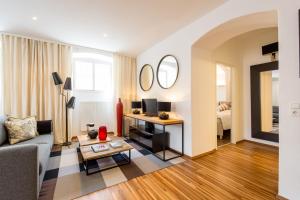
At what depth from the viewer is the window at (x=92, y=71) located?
407 cm

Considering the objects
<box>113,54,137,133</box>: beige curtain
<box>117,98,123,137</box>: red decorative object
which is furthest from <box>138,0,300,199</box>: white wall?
<box>113,54,137,133</box>: beige curtain

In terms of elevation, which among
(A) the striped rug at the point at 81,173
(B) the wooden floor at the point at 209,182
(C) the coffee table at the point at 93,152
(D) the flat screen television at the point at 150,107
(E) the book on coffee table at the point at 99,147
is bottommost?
(B) the wooden floor at the point at 209,182

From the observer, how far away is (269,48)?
10.7ft

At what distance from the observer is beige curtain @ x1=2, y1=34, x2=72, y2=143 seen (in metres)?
3.08

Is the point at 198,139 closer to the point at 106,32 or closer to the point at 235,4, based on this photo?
the point at 235,4

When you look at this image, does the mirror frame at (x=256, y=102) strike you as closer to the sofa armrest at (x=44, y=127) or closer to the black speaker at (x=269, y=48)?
the black speaker at (x=269, y=48)

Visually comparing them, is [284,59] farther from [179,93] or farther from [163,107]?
[163,107]

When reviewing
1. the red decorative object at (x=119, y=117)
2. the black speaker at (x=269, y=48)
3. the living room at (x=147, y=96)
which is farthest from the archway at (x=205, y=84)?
the red decorative object at (x=119, y=117)

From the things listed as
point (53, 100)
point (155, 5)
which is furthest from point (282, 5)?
point (53, 100)

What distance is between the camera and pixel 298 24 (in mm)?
1448

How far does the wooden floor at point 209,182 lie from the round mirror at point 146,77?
225 centimetres

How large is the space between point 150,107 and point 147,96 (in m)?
0.67

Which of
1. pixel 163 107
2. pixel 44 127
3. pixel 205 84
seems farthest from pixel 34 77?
pixel 205 84

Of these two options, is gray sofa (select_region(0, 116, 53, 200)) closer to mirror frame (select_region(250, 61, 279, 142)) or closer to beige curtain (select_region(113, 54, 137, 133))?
beige curtain (select_region(113, 54, 137, 133))
